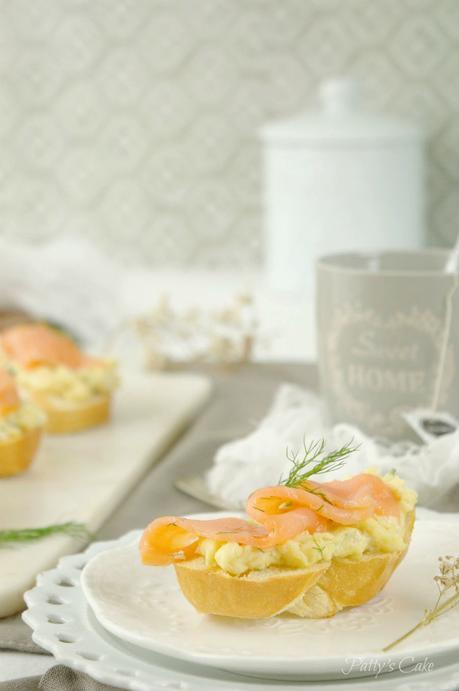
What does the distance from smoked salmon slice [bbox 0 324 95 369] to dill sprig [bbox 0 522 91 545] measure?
39 centimetres

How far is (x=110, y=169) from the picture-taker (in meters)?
3.60

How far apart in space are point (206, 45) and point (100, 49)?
0.38 meters

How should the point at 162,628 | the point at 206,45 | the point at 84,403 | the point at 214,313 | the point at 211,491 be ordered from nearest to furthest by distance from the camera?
the point at 162,628 → the point at 211,491 → the point at 84,403 → the point at 214,313 → the point at 206,45

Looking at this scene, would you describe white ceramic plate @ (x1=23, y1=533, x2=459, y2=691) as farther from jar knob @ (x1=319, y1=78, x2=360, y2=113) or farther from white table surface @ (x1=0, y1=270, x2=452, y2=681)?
jar knob @ (x1=319, y1=78, x2=360, y2=113)

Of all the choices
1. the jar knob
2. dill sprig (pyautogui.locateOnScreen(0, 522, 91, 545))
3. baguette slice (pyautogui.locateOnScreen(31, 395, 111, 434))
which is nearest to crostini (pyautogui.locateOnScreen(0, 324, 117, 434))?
baguette slice (pyautogui.locateOnScreen(31, 395, 111, 434))

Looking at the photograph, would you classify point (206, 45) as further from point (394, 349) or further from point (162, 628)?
point (162, 628)

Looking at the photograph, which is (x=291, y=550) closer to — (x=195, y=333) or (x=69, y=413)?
(x=69, y=413)

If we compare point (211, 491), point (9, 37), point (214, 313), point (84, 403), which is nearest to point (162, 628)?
point (211, 491)

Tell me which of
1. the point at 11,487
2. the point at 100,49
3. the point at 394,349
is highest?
the point at 100,49

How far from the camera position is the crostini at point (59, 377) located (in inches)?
45.3

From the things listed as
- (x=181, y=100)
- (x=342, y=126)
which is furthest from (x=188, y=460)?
(x=181, y=100)

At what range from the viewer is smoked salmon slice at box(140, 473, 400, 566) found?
1.92 feet

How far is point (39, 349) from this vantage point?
120cm

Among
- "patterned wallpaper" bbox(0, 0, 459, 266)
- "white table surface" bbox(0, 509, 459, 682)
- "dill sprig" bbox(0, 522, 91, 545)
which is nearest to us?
"white table surface" bbox(0, 509, 459, 682)
